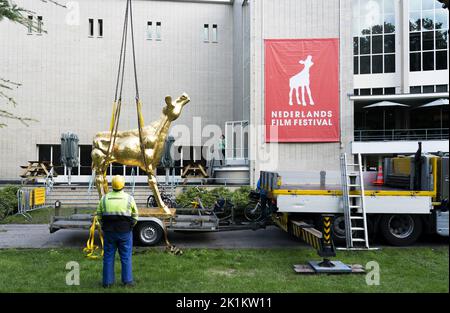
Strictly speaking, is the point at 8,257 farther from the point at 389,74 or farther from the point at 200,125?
the point at 389,74

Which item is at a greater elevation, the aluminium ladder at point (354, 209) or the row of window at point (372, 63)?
the row of window at point (372, 63)

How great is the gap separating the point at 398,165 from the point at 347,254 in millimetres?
4102

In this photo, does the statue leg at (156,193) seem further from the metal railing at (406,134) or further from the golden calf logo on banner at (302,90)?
the metal railing at (406,134)

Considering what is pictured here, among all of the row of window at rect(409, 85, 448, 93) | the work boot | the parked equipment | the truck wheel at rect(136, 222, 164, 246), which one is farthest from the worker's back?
the row of window at rect(409, 85, 448, 93)

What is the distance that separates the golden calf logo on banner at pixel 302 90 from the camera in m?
23.8

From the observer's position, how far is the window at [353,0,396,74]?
2795cm

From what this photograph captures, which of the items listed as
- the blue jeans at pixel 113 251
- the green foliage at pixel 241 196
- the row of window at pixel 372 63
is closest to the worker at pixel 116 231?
the blue jeans at pixel 113 251

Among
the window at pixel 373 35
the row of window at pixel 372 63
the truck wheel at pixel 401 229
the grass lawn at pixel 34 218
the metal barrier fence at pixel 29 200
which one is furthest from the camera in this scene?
the row of window at pixel 372 63

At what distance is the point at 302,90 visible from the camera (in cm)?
2381

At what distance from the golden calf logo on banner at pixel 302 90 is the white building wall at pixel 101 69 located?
7.33m

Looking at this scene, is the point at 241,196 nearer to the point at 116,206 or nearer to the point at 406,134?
the point at 116,206

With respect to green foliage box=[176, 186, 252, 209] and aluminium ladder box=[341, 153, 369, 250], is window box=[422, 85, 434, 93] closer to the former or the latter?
green foliage box=[176, 186, 252, 209]

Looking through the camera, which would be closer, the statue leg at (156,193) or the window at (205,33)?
the statue leg at (156,193)

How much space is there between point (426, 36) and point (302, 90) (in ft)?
33.2
